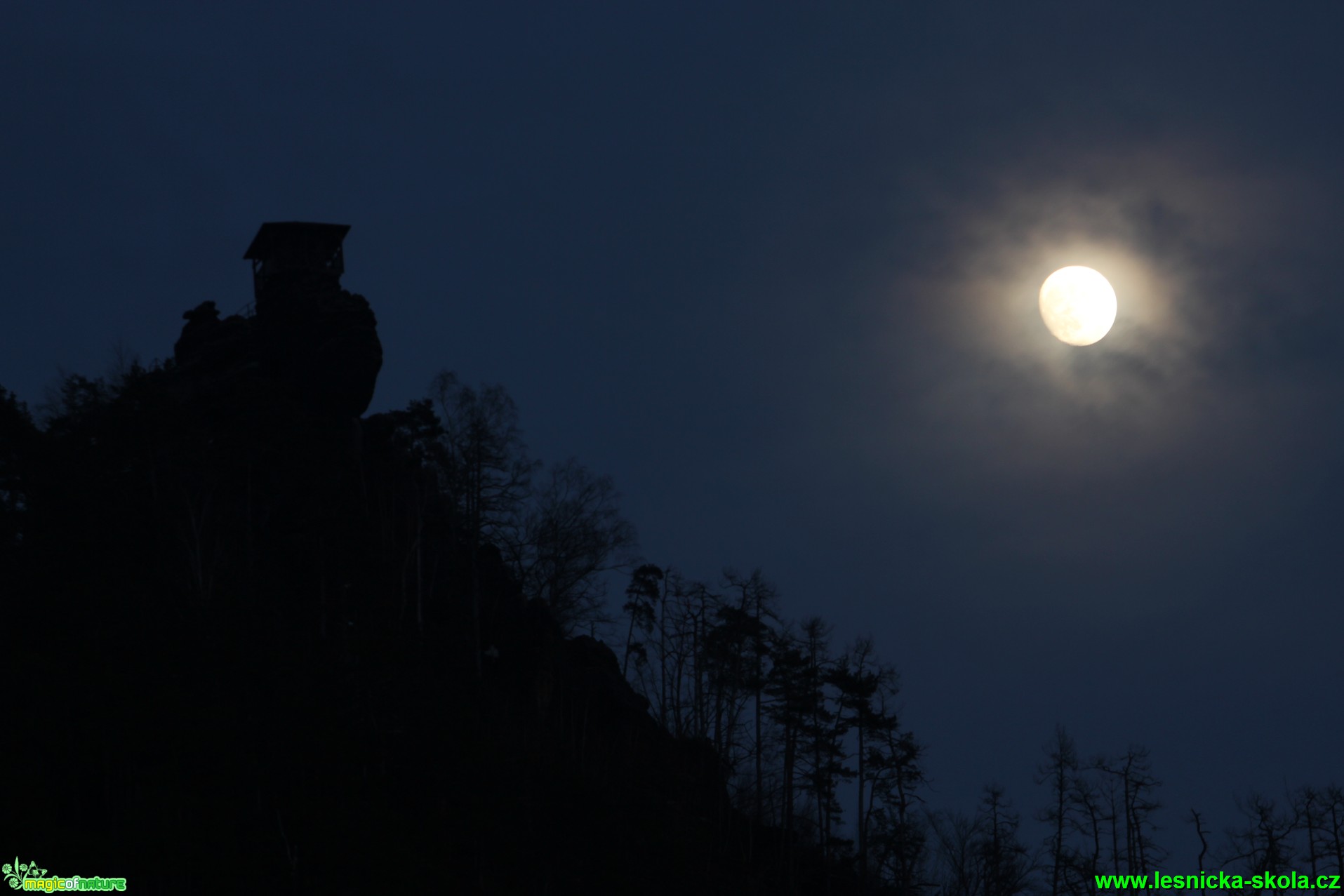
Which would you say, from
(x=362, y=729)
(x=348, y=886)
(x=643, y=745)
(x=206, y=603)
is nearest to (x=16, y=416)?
(x=206, y=603)

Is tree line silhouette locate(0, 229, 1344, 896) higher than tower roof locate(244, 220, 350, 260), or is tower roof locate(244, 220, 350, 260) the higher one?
tower roof locate(244, 220, 350, 260)

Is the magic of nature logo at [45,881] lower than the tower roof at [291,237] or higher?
lower

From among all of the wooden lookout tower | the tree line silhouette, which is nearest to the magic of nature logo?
the tree line silhouette

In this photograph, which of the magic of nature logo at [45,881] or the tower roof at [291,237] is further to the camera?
the tower roof at [291,237]

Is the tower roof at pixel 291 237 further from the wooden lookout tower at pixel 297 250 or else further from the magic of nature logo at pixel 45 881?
the magic of nature logo at pixel 45 881

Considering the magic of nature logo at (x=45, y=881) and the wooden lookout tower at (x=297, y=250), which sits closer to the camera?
the magic of nature logo at (x=45, y=881)

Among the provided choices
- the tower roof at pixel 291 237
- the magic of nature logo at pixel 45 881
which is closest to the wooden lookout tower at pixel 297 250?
the tower roof at pixel 291 237

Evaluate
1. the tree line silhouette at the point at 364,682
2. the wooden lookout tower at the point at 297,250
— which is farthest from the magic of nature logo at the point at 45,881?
A: the wooden lookout tower at the point at 297,250

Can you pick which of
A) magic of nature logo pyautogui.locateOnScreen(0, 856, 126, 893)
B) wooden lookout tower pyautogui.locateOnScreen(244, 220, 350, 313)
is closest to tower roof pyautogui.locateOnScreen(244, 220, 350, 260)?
wooden lookout tower pyautogui.locateOnScreen(244, 220, 350, 313)

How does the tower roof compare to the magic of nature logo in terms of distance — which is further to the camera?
the tower roof

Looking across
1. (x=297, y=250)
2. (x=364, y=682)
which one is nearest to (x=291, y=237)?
(x=297, y=250)

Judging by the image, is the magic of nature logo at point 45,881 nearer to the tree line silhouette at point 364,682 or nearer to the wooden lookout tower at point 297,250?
the tree line silhouette at point 364,682

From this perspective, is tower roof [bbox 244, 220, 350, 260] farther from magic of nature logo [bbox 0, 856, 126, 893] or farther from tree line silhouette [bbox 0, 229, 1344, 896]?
magic of nature logo [bbox 0, 856, 126, 893]

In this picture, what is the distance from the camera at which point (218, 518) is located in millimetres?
54250
